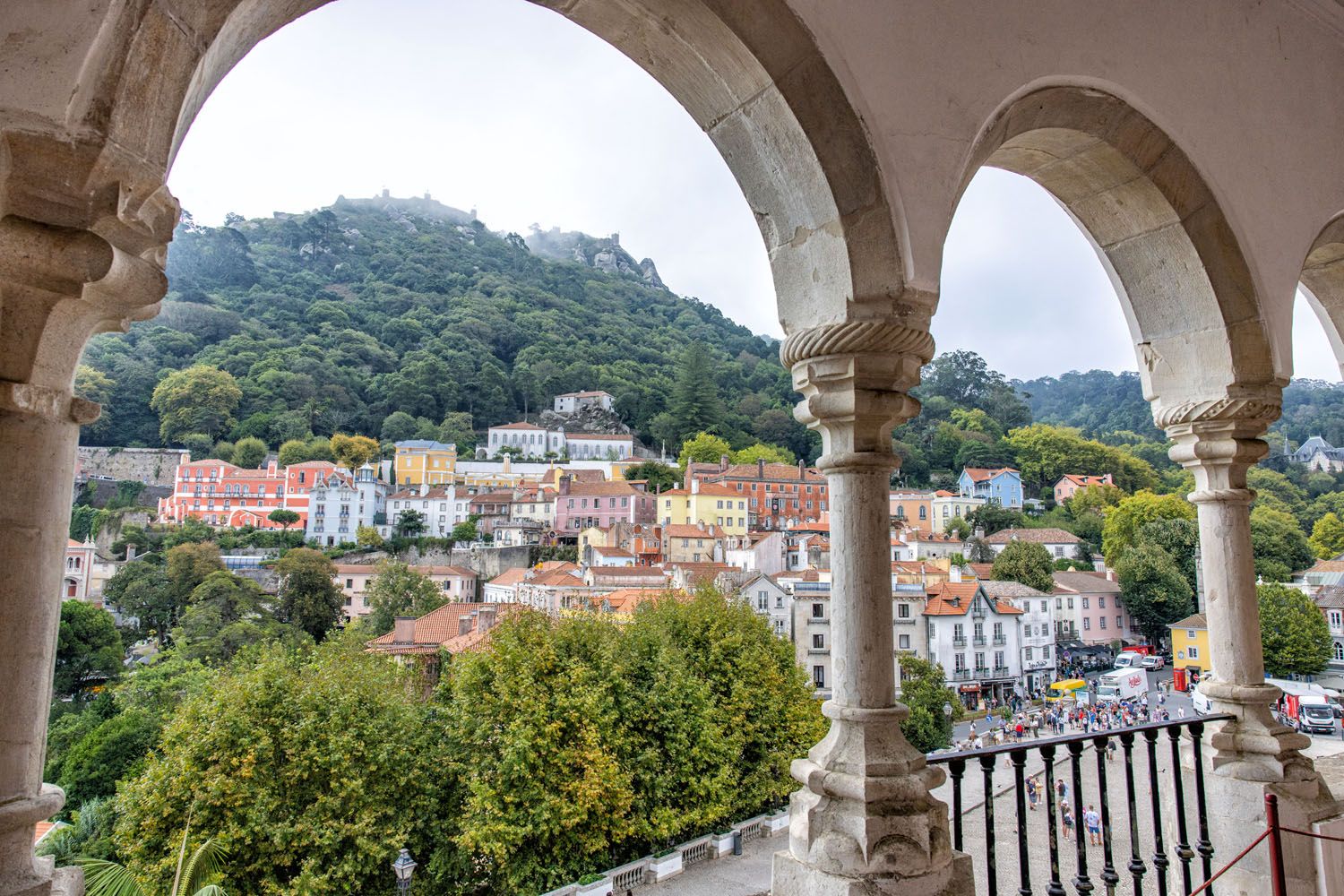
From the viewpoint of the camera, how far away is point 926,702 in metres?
17.3

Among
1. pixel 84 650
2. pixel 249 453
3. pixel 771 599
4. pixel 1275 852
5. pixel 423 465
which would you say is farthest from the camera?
pixel 423 465

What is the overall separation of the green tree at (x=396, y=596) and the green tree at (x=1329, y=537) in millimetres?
30431

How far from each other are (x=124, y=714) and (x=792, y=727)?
14.5m

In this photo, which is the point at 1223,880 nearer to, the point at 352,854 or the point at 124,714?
the point at 352,854

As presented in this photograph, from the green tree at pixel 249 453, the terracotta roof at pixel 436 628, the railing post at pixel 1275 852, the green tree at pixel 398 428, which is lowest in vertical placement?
the terracotta roof at pixel 436 628

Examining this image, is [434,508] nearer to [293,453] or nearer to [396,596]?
[293,453]

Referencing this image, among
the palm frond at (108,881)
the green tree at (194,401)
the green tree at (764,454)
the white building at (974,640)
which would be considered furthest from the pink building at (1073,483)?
the green tree at (194,401)

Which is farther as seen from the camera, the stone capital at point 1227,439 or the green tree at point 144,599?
the green tree at point 144,599

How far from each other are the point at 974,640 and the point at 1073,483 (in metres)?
30.3

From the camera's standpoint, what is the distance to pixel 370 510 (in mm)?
44625

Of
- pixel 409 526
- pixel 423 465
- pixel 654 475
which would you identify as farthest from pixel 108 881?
pixel 423 465

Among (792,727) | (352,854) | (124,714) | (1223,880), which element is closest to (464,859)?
(352,854)

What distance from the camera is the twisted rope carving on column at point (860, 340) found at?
1.77 metres

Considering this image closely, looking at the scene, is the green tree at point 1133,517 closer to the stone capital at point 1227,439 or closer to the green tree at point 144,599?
the stone capital at point 1227,439
